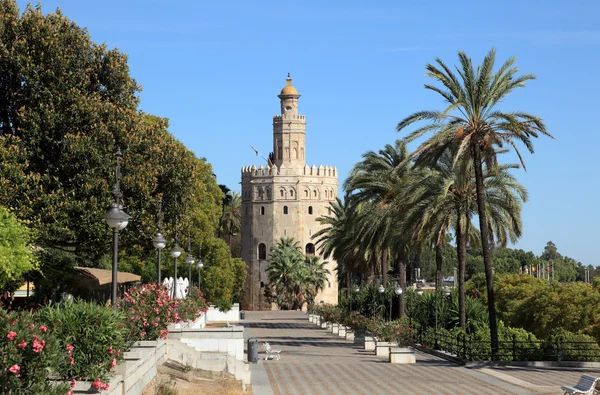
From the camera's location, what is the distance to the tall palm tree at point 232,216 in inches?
4542

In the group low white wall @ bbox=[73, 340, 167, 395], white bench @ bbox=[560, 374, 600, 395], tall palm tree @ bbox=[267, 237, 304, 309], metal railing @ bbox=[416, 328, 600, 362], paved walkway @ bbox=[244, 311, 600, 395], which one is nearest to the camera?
low white wall @ bbox=[73, 340, 167, 395]

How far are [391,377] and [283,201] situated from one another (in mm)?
86189

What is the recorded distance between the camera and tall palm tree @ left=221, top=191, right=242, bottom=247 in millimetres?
115375

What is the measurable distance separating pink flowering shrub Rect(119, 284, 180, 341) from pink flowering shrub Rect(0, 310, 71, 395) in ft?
20.0

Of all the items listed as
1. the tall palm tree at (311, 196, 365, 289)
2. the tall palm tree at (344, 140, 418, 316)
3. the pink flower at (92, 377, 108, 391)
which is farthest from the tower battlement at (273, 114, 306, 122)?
the pink flower at (92, 377, 108, 391)

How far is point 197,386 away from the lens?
18328 millimetres

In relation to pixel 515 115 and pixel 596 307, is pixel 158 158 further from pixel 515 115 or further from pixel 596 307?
pixel 596 307

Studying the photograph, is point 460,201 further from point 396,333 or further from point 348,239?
point 348,239

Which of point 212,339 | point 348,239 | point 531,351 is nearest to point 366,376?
point 212,339

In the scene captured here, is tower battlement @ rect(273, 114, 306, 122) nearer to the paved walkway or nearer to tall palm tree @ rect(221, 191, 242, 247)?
tall palm tree @ rect(221, 191, 242, 247)

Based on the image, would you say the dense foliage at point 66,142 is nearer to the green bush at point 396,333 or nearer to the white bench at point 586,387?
the green bush at point 396,333

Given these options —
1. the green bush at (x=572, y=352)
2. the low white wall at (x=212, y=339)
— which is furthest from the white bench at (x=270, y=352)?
the green bush at (x=572, y=352)

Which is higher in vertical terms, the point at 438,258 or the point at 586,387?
the point at 438,258

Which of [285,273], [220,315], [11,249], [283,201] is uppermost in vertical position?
[283,201]
